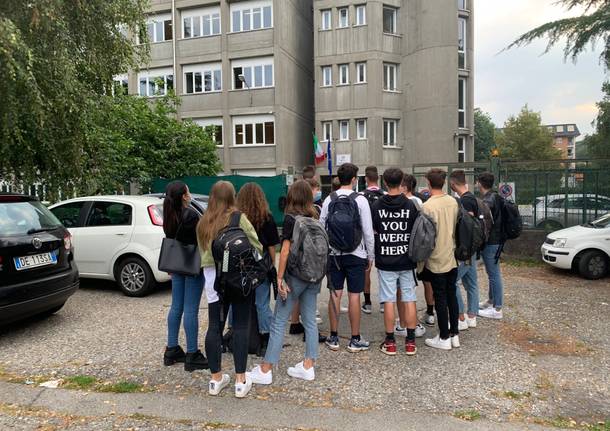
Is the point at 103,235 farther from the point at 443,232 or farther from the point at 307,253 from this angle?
the point at 443,232

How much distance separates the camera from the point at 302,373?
4.23 metres

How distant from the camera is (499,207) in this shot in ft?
20.0

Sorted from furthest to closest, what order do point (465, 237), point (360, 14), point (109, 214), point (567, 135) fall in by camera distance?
point (567, 135) → point (360, 14) → point (109, 214) → point (465, 237)

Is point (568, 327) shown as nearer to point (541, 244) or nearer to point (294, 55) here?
point (541, 244)

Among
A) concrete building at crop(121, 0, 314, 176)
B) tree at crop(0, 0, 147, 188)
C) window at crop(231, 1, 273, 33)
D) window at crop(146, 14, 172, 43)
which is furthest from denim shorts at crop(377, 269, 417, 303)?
window at crop(146, 14, 172, 43)

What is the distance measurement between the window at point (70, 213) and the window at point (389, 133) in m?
21.5

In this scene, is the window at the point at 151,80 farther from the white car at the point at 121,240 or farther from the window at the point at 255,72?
the white car at the point at 121,240

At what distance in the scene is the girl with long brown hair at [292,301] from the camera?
4.07 meters

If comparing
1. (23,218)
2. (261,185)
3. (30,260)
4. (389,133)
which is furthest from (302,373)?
(389,133)

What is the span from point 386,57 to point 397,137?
4.57 metres

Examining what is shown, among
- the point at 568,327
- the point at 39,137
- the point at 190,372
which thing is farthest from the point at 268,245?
the point at 39,137

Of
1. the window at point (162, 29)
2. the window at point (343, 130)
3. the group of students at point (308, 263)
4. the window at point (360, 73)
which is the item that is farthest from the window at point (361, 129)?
the group of students at point (308, 263)

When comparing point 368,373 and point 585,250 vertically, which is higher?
point 585,250

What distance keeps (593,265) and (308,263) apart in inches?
273
